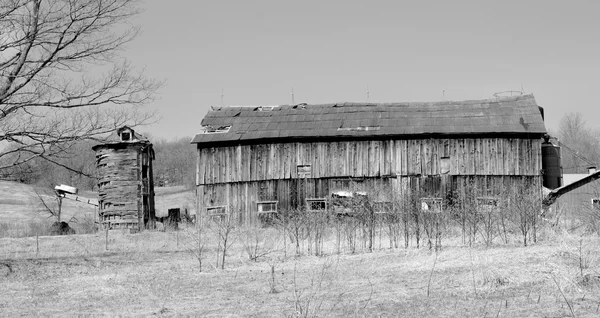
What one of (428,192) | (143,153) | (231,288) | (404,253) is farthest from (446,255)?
(143,153)

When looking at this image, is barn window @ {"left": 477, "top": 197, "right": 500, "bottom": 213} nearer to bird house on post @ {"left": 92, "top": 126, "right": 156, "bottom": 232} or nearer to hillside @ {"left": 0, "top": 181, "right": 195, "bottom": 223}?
bird house on post @ {"left": 92, "top": 126, "right": 156, "bottom": 232}

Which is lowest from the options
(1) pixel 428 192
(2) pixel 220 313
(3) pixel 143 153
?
(2) pixel 220 313

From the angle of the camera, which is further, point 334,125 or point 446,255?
point 334,125

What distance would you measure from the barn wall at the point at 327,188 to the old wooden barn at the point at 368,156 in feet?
0.15

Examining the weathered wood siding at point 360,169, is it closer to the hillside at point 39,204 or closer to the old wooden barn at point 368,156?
the old wooden barn at point 368,156

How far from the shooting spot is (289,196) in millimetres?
33812

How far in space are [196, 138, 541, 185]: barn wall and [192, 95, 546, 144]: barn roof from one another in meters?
0.46

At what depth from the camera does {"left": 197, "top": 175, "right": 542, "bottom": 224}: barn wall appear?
32.7m

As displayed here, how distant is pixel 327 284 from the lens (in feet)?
43.8

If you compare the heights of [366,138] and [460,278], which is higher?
[366,138]

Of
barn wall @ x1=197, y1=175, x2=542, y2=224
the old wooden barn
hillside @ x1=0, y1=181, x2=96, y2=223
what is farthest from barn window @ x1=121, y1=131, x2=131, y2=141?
hillside @ x1=0, y1=181, x2=96, y2=223

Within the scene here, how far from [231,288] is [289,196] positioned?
20069 mm

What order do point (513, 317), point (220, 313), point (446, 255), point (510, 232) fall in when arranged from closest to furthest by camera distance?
point (513, 317), point (220, 313), point (446, 255), point (510, 232)

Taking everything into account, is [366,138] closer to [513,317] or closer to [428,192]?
[428,192]
